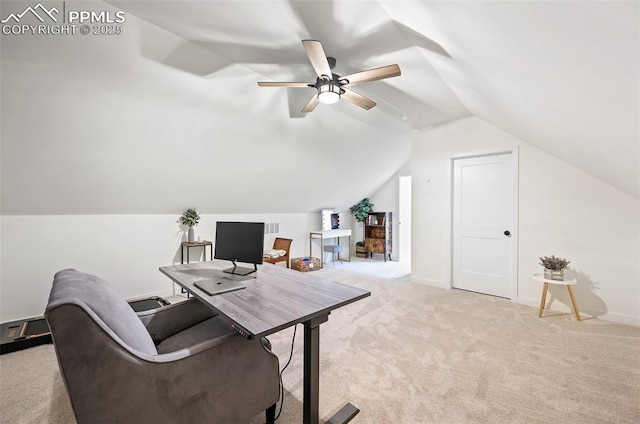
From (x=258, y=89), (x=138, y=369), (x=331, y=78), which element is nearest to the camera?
(x=138, y=369)

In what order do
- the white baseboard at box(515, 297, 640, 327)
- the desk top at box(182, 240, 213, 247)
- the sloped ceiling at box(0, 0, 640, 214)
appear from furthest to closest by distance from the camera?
the desk top at box(182, 240, 213, 247) < the white baseboard at box(515, 297, 640, 327) < the sloped ceiling at box(0, 0, 640, 214)

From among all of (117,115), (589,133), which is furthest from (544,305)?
(117,115)

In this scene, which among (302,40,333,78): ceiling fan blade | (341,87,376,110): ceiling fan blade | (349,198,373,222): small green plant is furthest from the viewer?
(349,198,373,222): small green plant

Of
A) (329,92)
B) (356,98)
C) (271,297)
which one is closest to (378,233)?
(356,98)

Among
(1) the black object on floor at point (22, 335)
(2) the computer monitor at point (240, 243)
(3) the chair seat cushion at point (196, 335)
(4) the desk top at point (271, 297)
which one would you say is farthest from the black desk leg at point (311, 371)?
(1) the black object on floor at point (22, 335)

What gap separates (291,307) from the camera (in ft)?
4.58

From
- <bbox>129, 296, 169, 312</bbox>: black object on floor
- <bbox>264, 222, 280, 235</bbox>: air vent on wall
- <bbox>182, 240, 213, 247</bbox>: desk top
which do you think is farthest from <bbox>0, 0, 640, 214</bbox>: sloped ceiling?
<bbox>264, 222, 280, 235</bbox>: air vent on wall

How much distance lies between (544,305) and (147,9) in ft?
16.3

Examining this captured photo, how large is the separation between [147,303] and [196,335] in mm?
2251

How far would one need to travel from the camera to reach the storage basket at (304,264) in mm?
5352

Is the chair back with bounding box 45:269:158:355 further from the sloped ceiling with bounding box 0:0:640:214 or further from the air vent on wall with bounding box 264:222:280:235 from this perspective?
the air vent on wall with bounding box 264:222:280:235

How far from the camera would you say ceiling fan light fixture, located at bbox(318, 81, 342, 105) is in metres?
2.32

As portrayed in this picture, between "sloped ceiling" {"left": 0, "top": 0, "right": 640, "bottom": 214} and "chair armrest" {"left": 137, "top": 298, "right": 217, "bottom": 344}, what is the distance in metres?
2.09

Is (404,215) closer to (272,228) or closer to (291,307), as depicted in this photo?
(272,228)
